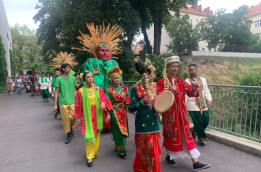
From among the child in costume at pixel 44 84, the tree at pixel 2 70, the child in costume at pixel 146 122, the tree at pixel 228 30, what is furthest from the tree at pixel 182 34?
the child in costume at pixel 146 122

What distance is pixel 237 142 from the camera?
447cm

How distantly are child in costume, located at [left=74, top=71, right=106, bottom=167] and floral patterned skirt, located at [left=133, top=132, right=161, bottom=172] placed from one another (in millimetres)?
1073

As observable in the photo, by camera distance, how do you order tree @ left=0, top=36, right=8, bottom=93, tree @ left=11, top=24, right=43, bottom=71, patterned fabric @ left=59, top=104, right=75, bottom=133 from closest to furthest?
1. patterned fabric @ left=59, top=104, right=75, bottom=133
2. tree @ left=0, top=36, right=8, bottom=93
3. tree @ left=11, top=24, right=43, bottom=71

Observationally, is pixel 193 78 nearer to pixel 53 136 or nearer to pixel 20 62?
pixel 53 136

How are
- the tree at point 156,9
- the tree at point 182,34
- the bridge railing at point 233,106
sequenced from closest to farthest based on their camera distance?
the bridge railing at point 233,106 < the tree at point 156,9 < the tree at point 182,34

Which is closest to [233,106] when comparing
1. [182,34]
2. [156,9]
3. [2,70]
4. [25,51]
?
[156,9]

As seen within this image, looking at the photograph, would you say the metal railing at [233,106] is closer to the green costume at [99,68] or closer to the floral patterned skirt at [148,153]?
the floral patterned skirt at [148,153]

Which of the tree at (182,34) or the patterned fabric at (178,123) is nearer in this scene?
the patterned fabric at (178,123)

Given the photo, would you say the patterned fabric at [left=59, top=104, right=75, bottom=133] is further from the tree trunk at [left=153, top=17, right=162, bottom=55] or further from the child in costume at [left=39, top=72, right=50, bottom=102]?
the tree trunk at [left=153, top=17, right=162, bottom=55]

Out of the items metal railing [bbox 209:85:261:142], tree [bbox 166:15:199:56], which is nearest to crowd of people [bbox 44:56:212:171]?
metal railing [bbox 209:85:261:142]

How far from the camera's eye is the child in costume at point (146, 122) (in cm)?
308

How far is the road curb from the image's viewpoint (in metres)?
4.12

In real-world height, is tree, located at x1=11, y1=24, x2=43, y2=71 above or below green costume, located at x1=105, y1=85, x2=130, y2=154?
Answer: above

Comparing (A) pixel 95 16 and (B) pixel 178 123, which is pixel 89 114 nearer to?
(B) pixel 178 123
